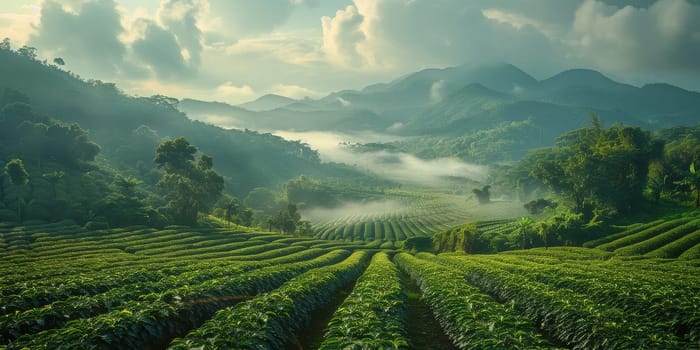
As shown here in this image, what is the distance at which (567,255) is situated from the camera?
5466 centimetres

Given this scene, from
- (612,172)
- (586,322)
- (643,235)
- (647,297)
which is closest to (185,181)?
(643,235)

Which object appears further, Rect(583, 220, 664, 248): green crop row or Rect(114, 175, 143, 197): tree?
Rect(114, 175, 143, 197): tree

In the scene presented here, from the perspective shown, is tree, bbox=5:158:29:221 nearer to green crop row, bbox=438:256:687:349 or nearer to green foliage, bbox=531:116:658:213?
green crop row, bbox=438:256:687:349

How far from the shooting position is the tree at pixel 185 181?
295 feet

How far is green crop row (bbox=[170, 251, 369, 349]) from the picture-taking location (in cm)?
1244

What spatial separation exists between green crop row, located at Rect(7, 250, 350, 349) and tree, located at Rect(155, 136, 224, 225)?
71.7 meters

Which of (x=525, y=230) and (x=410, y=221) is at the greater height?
(x=525, y=230)

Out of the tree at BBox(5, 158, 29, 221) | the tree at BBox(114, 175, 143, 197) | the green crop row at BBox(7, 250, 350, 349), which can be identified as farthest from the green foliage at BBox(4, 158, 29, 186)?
the green crop row at BBox(7, 250, 350, 349)

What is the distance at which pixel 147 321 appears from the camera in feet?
47.8

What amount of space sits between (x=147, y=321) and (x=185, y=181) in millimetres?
82319

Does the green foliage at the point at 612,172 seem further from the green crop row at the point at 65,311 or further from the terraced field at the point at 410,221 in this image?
the green crop row at the point at 65,311

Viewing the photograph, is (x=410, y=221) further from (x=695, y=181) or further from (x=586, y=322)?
(x=586, y=322)

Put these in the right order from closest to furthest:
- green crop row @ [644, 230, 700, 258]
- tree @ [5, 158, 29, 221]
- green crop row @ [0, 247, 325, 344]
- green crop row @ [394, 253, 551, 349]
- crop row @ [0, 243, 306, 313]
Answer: green crop row @ [394, 253, 551, 349], green crop row @ [0, 247, 325, 344], crop row @ [0, 243, 306, 313], green crop row @ [644, 230, 700, 258], tree @ [5, 158, 29, 221]

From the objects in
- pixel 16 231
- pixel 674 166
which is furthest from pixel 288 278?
pixel 674 166
